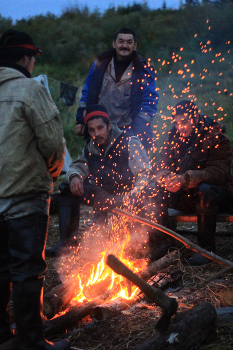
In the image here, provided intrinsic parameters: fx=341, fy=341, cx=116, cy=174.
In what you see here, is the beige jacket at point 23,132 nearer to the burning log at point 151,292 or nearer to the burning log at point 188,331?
Answer: the burning log at point 151,292

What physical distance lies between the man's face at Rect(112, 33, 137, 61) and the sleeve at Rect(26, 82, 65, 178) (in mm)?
3084

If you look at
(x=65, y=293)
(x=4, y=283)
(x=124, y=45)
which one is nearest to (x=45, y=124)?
(x=4, y=283)

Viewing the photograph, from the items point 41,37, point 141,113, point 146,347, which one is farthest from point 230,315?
point 41,37

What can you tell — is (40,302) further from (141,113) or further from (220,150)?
(141,113)

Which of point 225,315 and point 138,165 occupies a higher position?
point 138,165

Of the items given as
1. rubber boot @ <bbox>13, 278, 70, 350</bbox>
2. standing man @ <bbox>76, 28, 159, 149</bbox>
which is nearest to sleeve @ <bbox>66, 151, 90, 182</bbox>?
standing man @ <bbox>76, 28, 159, 149</bbox>

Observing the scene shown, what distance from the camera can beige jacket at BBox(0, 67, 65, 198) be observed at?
2.38 meters

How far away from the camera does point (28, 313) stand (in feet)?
7.68

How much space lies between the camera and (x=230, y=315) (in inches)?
105

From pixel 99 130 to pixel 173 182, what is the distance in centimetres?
124

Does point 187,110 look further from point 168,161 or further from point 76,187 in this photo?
point 76,187

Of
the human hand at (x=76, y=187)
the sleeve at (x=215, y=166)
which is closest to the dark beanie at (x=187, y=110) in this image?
the sleeve at (x=215, y=166)

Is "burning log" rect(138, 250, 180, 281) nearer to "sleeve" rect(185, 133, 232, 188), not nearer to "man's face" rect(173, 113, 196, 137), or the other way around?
"sleeve" rect(185, 133, 232, 188)

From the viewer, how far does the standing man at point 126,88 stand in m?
5.23
